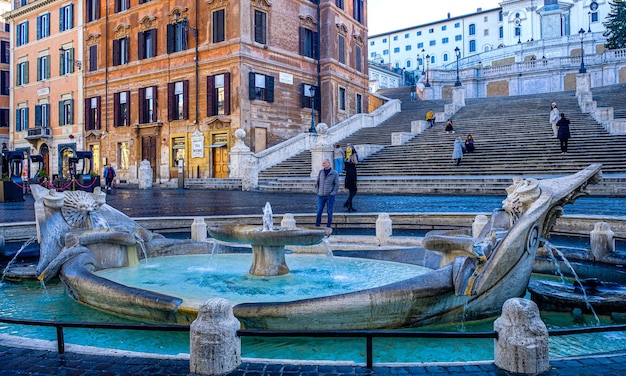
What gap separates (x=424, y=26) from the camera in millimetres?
87125

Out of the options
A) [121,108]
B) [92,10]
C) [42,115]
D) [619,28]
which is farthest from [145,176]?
[619,28]

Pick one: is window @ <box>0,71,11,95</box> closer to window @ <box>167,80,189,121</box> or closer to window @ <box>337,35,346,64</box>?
window @ <box>167,80,189,121</box>

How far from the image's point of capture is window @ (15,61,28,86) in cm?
4459

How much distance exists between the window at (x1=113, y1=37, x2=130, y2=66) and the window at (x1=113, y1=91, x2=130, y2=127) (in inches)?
91.1

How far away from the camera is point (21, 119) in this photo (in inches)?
1761

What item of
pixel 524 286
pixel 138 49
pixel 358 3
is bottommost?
pixel 524 286

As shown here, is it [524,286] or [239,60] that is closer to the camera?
[524,286]

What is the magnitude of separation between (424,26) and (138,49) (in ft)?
205

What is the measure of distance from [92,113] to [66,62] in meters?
5.73

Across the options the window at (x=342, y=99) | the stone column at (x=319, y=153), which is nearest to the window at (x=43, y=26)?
the window at (x=342, y=99)

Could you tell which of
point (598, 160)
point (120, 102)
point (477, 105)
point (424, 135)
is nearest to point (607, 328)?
point (598, 160)

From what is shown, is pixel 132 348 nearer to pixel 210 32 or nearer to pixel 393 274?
pixel 393 274

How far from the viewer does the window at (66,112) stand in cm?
3994

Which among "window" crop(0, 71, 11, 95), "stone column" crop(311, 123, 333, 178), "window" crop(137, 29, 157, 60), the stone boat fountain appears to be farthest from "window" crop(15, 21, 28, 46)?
A: the stone boat fountain
